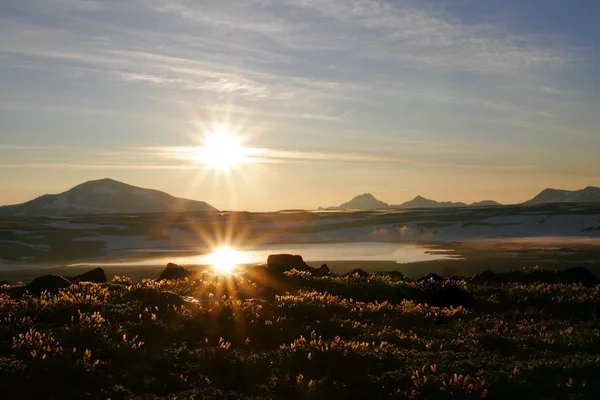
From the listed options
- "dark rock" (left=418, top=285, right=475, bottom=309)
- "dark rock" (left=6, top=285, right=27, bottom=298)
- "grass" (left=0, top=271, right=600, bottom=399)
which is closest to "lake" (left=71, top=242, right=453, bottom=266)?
"dark rock" (left=418, top=285, right=475, bottom=309)

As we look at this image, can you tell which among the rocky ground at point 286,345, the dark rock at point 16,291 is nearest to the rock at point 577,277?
the rocky ground at point 286,345

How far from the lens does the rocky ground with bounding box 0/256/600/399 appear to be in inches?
492

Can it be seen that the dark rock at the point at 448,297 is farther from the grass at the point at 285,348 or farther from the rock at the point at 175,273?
the rock at the point at 175,273

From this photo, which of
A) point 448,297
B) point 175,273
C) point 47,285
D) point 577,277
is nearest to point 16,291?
point 47,285

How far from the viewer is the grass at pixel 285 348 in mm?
12461

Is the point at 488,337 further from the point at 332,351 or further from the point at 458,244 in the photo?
the point at 458,244

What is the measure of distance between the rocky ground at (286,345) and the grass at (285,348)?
0.13 feet

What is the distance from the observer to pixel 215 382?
13.0 meters

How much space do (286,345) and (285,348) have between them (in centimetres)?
77

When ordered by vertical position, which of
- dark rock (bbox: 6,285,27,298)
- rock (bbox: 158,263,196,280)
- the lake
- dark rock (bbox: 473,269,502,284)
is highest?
dark rock (bbox: 6,285,27,298)

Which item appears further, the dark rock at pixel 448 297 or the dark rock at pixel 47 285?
the dark rock at pixel 448 297

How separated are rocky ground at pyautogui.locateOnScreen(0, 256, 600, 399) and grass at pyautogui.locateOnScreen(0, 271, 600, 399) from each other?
0.04 m

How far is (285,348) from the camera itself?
50.7 ft

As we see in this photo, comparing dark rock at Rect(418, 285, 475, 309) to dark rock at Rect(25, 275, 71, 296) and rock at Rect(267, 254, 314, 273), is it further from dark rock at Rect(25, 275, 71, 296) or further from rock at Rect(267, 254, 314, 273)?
dark rock at Rect(25, 275, 71, 296)
